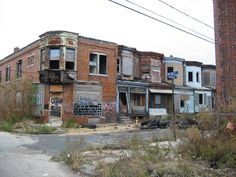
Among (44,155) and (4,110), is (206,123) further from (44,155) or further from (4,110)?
(4,110)

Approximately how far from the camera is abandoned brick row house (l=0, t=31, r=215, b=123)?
34.8 m

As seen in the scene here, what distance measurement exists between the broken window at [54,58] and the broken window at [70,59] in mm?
807

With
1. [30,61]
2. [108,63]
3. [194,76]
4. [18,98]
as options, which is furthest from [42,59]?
[194,76]

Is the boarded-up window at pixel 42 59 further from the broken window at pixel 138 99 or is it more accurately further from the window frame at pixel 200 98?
the window frame at pixel 200 98

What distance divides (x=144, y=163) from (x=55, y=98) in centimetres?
2476

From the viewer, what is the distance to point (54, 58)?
114 ft

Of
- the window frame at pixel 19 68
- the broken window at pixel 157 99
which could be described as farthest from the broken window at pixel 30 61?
the broken window at pixel 157 99

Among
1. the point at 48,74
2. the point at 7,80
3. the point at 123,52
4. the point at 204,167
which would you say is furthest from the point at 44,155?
the point at 7,80

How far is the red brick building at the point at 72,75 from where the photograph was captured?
34.7 metres

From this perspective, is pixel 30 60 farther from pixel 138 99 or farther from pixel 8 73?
pixel 138 99

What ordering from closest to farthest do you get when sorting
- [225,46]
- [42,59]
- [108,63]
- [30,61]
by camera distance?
[225,46], [42,59], [108,63], [30,61]

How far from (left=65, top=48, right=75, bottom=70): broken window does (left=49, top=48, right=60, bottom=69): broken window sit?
807mm

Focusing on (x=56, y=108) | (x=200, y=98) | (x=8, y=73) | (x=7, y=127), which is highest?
(x=8, y=73)

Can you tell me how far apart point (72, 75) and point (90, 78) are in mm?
2380
